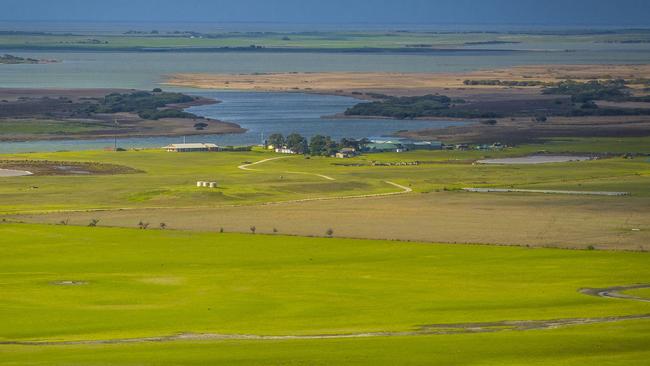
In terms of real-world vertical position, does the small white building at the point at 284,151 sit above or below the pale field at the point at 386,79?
below

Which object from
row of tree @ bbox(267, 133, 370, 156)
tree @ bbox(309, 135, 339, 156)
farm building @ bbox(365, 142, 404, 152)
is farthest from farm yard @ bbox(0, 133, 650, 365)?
farm building @ bbox(365, 142, 404, 152)

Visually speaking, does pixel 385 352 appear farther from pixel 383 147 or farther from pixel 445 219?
pixel 383 147

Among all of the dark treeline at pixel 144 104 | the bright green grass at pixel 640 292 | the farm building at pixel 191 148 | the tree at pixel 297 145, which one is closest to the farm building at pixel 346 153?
the tree at pixel 297 145

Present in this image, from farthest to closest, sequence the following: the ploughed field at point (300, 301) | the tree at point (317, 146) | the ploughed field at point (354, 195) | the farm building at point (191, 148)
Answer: the farm building at point (191, 148) → the tree at point (317, 146) → the ploughed field at point (354, 195) → the ploughed field at point (300, 301)

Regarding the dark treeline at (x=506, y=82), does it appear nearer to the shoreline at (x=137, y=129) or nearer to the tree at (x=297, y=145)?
the shoreline at (x=137, y=129)

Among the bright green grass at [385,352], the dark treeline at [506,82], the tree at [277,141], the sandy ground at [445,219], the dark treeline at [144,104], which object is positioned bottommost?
the sandy ground at [445,219]

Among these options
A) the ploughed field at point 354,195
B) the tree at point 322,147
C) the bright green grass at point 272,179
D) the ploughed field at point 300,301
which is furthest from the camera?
the tree at point 322,147
